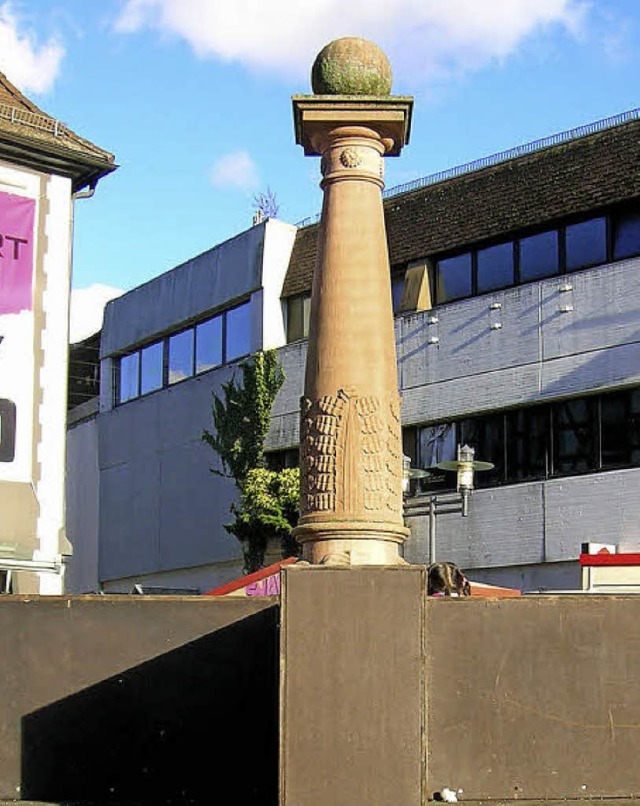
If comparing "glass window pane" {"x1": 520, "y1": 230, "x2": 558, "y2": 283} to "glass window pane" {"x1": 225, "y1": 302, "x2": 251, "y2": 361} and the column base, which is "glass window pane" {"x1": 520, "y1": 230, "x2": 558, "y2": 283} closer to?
"glass window pane" {"x1": 225, "y1": 302, "x2": 251, "y2": 361}

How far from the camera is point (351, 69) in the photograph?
1088 centimetres

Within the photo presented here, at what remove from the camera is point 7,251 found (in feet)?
77.1

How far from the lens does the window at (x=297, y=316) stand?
1271 inches

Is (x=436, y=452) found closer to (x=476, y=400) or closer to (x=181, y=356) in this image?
(x=476, y=400)

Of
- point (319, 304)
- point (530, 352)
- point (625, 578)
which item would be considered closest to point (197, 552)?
point (530, 352)

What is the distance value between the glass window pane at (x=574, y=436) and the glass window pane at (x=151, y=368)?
45.2 ft

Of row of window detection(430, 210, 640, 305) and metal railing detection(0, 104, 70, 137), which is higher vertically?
metal railing detection(0, 104, 70, 137)

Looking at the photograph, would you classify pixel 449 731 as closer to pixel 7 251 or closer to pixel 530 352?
pixel 7 251

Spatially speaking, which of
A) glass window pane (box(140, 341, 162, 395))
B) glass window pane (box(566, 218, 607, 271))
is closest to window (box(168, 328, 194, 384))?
glass window pane (box(140, 341, 162, 395))

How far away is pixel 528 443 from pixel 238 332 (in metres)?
9.50

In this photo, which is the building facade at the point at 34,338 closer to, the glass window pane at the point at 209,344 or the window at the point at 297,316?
the window at the point at 297,316

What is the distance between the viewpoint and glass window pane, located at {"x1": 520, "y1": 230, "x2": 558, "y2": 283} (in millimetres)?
26844

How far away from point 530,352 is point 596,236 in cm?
243

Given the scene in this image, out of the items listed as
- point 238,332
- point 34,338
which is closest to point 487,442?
point 238,332
